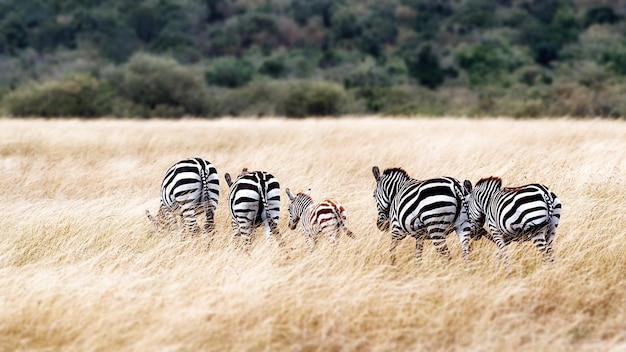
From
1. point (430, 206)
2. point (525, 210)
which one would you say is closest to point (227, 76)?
point (430, 206)

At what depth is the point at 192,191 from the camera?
27.3 ft

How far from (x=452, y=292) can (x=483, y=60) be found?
1732 inches

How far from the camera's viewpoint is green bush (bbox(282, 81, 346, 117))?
32938mm

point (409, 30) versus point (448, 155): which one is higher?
point (409, 30)

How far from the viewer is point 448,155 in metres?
13.5

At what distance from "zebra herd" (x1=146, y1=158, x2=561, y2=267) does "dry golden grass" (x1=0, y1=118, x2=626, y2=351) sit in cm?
21

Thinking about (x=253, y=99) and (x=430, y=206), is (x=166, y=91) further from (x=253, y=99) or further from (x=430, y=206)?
(x=430, y=206)

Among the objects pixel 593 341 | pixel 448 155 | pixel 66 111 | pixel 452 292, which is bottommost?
pixel 593 341

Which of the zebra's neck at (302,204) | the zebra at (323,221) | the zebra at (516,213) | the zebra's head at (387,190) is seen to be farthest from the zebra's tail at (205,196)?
the zebra at (516,213)

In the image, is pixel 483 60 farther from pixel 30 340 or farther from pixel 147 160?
pixel 30 340

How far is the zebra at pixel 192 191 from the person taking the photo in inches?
327

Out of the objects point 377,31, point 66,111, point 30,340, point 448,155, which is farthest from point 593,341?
point 377,31

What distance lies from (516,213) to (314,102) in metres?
26.3

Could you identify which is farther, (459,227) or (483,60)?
(483,60)
